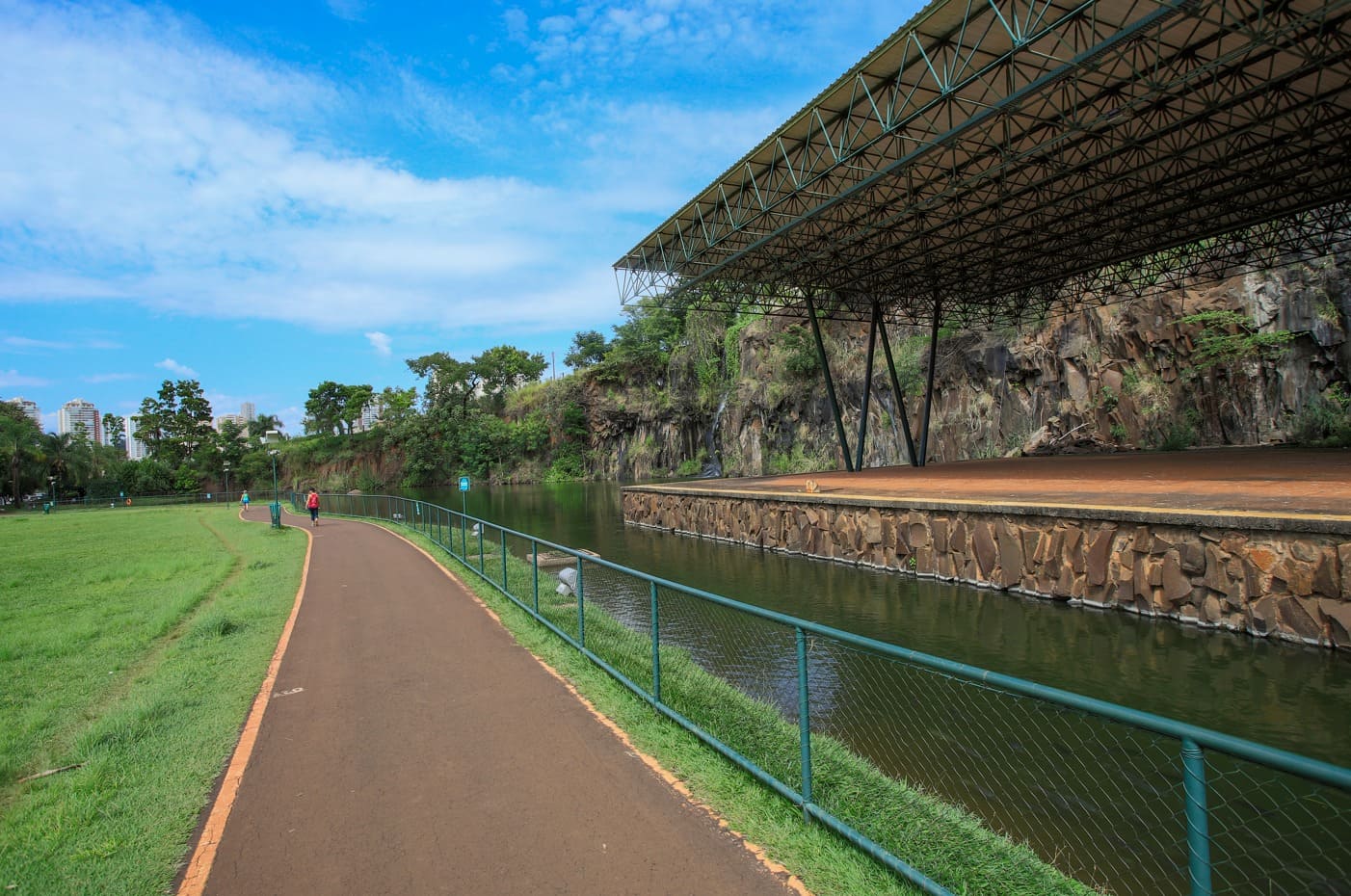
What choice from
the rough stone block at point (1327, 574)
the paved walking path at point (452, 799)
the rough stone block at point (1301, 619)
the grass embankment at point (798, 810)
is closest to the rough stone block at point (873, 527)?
the rough stone block at point (1301, 619)

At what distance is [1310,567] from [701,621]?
744 centimetres

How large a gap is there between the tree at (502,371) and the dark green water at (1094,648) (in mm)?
72636

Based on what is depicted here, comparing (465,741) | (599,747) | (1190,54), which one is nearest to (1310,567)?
(599,747)

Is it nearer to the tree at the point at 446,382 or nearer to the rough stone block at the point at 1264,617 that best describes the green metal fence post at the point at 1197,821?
the rough stone block at the point at 1264,617

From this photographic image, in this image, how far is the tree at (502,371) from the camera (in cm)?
8531

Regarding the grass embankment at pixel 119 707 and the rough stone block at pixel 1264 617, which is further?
the rough stone block at pixel 1264 617

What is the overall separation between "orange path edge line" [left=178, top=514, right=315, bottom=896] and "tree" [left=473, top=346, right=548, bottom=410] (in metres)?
77.9

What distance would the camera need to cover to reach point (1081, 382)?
3234 centimetres

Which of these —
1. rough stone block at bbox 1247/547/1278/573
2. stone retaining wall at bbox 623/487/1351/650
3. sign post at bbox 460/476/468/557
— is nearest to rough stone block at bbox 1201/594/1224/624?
stone retaining wall at bbox 623/487/1351/650

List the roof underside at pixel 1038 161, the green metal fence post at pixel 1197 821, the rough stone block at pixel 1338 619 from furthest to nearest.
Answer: the roof underside at pixel 1038 161, the rough stone block at pixel 1338 619, the green metal fence post at pixel 1197 821

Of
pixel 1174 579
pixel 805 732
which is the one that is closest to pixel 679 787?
pixel 805 732

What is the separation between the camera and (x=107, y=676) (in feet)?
25.0

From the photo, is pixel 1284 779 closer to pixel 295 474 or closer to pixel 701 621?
pixel 701 621

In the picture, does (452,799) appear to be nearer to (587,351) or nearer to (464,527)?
(464,527)
